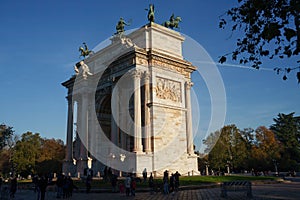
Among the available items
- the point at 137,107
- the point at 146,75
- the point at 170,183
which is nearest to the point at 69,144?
the point at 137,107

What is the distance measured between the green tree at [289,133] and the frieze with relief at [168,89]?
3251 centimetres

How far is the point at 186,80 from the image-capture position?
1276 inches

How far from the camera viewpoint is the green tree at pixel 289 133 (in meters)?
57.2

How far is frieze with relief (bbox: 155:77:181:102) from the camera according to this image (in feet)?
96.6

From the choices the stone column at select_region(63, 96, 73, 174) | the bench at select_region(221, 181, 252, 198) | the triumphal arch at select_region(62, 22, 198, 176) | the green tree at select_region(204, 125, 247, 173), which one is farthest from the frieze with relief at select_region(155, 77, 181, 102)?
the green tree at select_region(204, 125, 247, 173)

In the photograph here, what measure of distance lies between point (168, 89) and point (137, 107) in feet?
14.5

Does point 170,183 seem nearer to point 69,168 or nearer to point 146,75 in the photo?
point 146,75

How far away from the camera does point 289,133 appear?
205 feet

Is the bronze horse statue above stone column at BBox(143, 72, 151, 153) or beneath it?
above

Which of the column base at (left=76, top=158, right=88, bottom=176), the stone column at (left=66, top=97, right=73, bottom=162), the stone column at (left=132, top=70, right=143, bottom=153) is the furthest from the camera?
A: the stone column at (left=66, top=97, right=73, bottom=162)

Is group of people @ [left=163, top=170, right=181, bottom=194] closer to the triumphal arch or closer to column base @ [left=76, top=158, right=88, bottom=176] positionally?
the triumphal arch

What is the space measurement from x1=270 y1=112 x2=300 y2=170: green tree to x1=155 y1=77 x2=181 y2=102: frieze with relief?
1280 inches

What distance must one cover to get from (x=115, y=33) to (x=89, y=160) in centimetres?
1482

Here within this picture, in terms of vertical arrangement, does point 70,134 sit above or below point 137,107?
below
